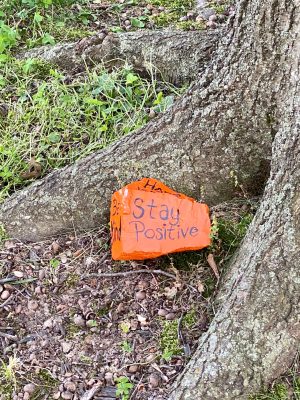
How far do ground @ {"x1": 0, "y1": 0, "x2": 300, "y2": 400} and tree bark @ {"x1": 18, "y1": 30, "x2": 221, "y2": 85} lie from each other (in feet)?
0.30

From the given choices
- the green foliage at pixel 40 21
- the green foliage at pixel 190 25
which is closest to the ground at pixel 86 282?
the green foliage at pixel 40 21

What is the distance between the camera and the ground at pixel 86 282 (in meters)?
2.55

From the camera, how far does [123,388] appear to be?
96.8 inches

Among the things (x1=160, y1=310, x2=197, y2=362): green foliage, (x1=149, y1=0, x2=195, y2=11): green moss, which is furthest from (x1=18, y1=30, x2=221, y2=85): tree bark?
(x1=160, y1=310, x2=197, y2=362): green foliage

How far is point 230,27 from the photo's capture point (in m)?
2.70

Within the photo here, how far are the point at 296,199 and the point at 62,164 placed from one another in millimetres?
1611

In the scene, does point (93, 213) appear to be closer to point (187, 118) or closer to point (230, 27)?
point (187, 118)

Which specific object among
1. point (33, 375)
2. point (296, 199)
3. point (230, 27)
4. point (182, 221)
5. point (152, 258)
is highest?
point (230, 27)

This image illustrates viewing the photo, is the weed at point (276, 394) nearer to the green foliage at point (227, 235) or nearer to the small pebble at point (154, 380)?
the small pebble at point (154, 380)

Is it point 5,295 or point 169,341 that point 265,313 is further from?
point 5,295

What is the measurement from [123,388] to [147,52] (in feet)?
7.00

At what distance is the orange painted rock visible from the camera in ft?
9.11

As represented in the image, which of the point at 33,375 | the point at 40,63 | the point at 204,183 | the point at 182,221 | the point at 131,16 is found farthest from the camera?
the point at 131,16

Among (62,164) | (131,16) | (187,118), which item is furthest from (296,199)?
(131,16)
